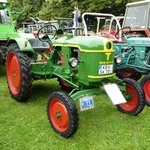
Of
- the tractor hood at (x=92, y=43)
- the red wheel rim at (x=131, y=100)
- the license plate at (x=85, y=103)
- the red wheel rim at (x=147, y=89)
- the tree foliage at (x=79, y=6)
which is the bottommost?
the tree foliage at (x=79, y=6)

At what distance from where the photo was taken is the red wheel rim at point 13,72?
4864mm

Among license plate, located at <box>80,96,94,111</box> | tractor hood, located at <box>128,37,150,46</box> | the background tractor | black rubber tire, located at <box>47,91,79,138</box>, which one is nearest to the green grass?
black rubber tire, located at <box>47,91,79,138</box>

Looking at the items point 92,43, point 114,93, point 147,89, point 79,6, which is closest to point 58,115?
point 114,93

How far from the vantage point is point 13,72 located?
5039mm

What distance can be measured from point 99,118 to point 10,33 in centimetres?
427

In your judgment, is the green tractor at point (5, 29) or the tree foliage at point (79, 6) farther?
the tree foliage at point (79, 6)

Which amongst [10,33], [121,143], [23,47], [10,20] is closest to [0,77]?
[10,33]

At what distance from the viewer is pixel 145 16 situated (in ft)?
32.0

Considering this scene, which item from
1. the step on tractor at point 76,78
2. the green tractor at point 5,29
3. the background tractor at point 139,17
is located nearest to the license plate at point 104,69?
the step on tractor at point 76,78

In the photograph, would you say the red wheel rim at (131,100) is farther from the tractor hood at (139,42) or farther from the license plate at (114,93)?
the tractor hood at (139,42)

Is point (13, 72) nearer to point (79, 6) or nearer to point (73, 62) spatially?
point (73, 62)

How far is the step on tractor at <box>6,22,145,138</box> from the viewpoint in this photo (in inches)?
144

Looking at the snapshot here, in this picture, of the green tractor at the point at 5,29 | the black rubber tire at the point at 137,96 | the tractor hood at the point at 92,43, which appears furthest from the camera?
the green tractor at the point at 5,29

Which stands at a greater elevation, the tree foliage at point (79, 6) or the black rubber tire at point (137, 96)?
the black rubber tire at point (137, 96)
